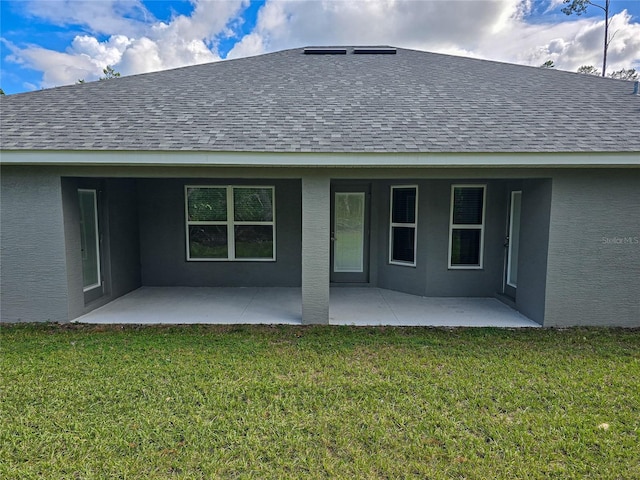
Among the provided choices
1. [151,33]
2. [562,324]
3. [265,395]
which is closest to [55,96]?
[265,395]

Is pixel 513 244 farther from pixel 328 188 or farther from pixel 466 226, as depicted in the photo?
pixel 328 188

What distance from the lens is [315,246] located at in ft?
20.0

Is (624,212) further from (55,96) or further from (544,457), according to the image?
(55,96)

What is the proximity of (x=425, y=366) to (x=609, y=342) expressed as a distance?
9.89 ft

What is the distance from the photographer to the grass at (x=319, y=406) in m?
2.83

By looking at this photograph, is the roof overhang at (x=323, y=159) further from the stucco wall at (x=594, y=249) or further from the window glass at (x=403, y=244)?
the window glass at (x=403, y=244)

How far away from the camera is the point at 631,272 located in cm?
603

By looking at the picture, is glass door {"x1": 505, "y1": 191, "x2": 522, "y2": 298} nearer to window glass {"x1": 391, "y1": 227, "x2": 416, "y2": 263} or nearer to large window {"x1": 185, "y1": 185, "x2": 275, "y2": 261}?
window glass {"x1": 391, "y1": 227, "x2": 416, "y2": 263}

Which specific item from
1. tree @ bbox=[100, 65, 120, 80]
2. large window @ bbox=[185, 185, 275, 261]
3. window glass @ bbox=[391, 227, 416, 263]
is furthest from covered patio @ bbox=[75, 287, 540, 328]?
tree @ bbox=[100, 65, 120, 80]

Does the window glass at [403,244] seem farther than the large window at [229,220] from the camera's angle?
No

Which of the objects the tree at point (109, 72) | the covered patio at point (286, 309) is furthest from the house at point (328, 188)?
the tree at point (109, 72)

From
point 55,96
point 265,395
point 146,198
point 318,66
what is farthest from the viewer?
point 318,66

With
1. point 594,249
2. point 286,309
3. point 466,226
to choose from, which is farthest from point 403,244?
point 594,249

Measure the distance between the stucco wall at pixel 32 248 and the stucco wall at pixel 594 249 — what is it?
8.10 metres
